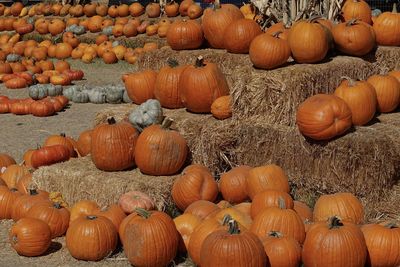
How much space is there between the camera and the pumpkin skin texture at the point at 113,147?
6.34 meters

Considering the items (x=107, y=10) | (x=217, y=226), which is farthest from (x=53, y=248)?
(x=107, y=10)

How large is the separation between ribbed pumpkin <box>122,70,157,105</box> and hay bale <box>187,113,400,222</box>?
108 centimetres

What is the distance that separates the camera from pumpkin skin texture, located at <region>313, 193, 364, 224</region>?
5527 mm

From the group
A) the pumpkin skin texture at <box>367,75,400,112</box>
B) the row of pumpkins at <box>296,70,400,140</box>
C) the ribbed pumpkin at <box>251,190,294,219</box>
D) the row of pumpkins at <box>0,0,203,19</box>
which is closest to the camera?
the ribbed pumpkin at <box>251,190,294,219</box>

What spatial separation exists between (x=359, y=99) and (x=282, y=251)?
2.00 meters

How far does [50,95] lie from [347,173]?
703 centimetres

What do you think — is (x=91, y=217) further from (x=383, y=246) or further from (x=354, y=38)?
(x=354, y=38)

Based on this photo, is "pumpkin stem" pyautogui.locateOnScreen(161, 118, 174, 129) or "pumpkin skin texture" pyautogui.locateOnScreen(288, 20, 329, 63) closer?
"pumpkin stem" pyautogui.locateOnScreen(161, 118, 174, 129)

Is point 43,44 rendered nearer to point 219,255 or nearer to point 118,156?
point 118,156

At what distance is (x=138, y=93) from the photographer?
7.65 metres

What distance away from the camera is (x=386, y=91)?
6.69m

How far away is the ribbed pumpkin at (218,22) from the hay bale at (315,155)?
61.0 inches

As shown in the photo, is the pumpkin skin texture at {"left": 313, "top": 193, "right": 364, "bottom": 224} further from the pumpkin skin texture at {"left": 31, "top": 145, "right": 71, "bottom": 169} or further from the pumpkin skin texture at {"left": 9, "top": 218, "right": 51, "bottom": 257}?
the pumpkin skin texture at {"left": 31, "top": 145, "right": 71, "bottom": 169}

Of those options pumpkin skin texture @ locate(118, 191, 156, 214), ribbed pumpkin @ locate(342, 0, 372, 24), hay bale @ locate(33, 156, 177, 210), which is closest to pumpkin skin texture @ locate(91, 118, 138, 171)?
hay bale @ locate(33, 156, 177, 210)
